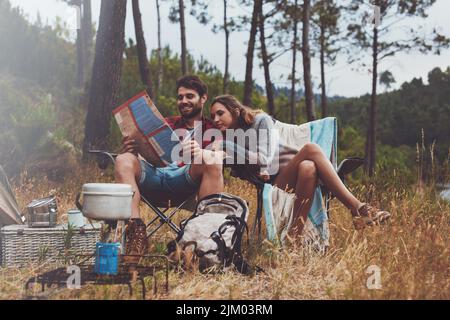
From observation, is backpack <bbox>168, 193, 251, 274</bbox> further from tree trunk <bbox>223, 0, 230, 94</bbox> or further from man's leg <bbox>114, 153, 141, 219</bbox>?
tree trunk <bbox>223, 0, 230, 94</bbox>

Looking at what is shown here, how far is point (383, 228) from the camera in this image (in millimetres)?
3189

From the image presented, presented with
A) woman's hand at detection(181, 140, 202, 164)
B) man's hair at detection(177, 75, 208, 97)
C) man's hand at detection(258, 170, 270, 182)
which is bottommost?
man's hand at detection(258, 170, 270, 182)

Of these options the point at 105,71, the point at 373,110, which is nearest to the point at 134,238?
the point at 105,71

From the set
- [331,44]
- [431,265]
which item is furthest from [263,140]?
[331,44]

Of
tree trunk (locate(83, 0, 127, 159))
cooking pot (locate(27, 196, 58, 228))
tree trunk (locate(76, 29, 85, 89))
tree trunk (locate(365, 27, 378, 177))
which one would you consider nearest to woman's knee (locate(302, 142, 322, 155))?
cooking pot (locate(27, 196, 58, 228))

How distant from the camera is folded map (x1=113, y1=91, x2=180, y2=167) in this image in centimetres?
304

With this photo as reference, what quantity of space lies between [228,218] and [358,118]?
1518 cm

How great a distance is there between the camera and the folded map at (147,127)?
120 inches

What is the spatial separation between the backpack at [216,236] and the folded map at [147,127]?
1.24 feet

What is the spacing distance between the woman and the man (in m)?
0.14

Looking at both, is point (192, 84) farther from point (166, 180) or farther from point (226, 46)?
point (226, 46)
